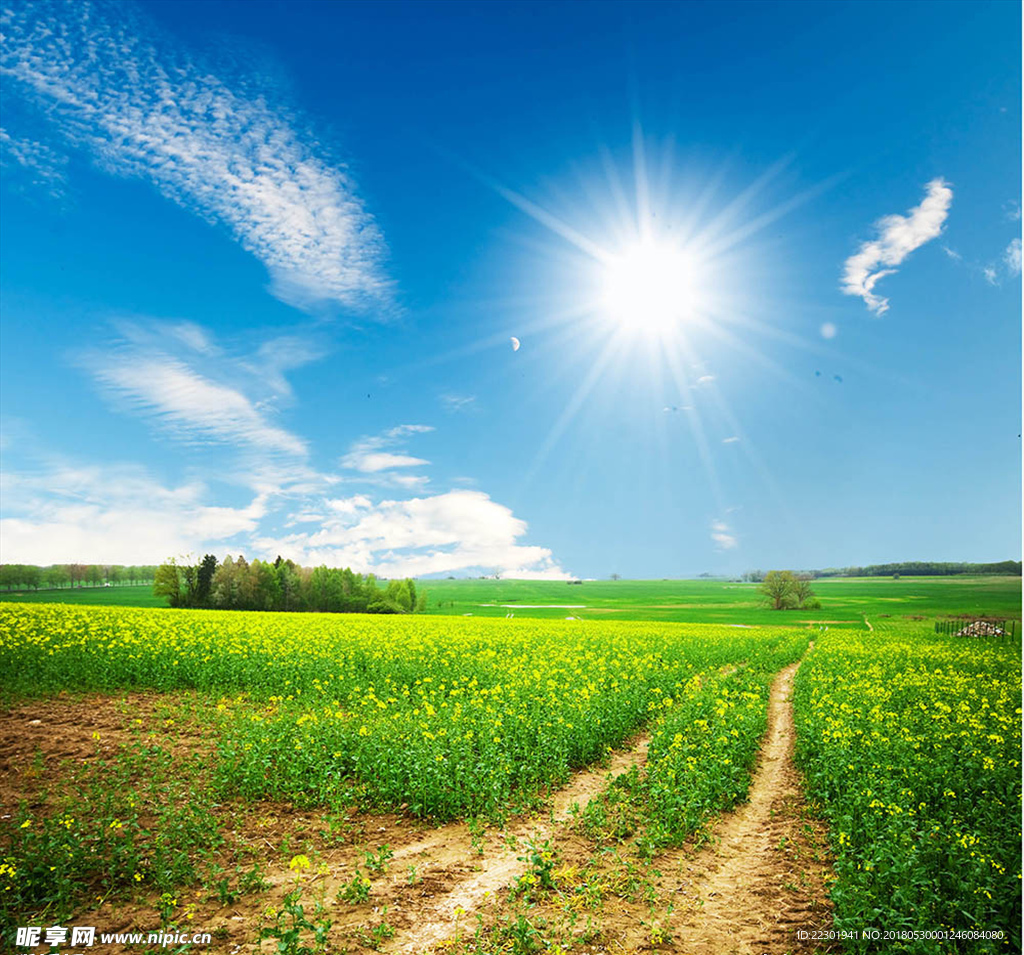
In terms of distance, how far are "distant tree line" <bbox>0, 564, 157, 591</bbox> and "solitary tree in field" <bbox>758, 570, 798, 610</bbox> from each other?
115713mm

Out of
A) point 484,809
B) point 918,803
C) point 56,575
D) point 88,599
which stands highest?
point 56,575

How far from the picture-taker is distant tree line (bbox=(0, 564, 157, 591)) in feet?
358

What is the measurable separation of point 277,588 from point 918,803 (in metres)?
91.0

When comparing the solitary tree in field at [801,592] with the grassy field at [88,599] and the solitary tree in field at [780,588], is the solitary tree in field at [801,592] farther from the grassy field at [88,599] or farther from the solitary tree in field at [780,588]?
the grassy field at [88,599]

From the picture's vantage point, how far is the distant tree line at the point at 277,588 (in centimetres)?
8300

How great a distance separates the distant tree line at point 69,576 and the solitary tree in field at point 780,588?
380 feet

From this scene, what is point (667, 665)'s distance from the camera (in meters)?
22.2

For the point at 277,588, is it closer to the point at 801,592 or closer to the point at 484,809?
the point at 484,809

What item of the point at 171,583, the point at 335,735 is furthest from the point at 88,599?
the point at 335,735

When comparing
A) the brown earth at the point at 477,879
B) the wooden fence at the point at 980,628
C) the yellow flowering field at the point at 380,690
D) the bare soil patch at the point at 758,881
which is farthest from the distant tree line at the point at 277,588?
the bare soil patch at the point at 758,881

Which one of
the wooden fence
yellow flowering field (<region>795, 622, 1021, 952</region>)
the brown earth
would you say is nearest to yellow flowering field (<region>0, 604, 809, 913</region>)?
the brown earth

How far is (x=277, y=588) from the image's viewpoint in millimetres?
88000

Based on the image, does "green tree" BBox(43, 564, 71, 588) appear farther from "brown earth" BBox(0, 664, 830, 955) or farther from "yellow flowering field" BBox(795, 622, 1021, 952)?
"yellow flowering field" BBox(795, 622, 1021, 952)

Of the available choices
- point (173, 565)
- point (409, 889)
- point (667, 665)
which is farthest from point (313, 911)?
point (173, 565)
